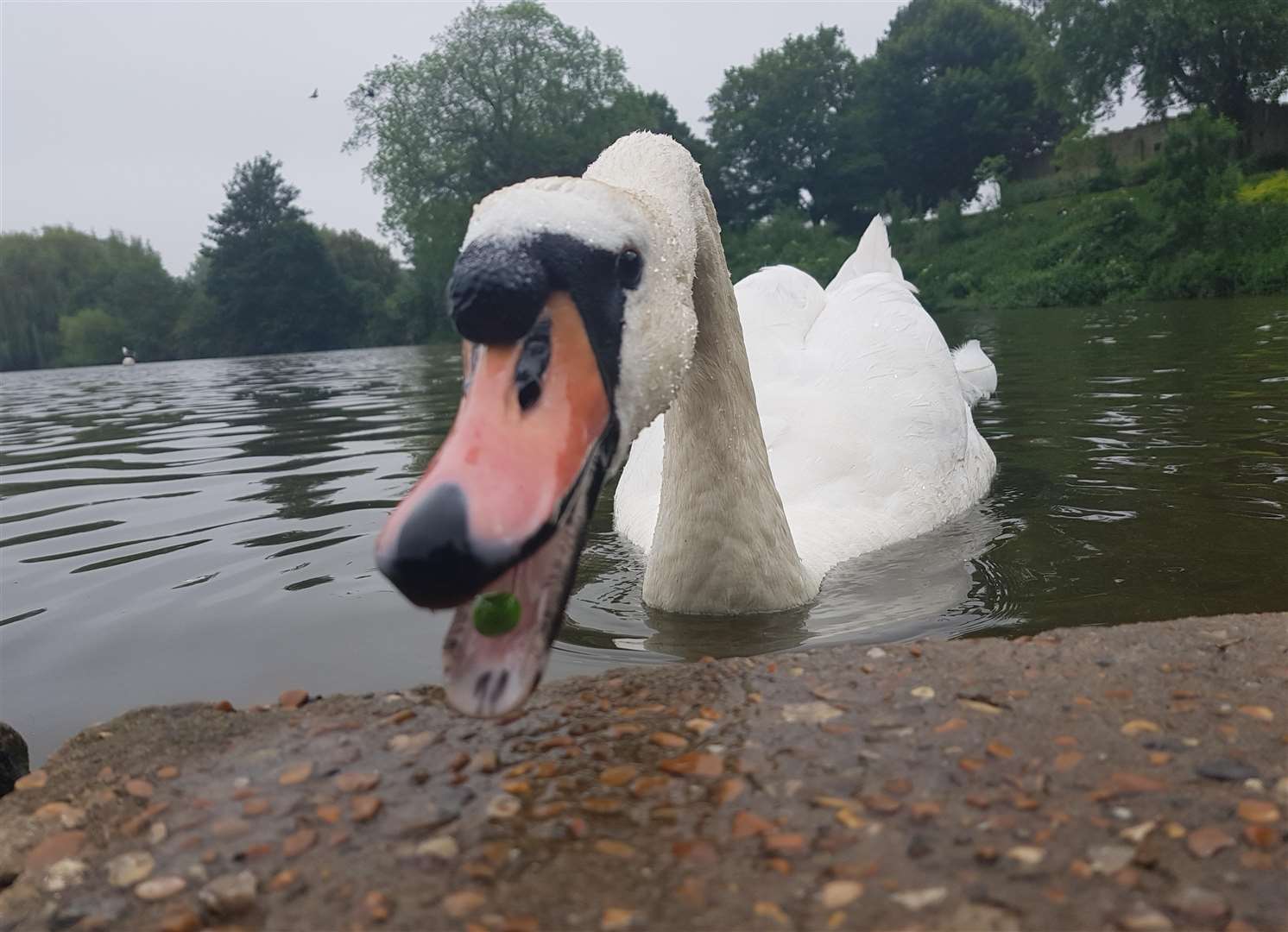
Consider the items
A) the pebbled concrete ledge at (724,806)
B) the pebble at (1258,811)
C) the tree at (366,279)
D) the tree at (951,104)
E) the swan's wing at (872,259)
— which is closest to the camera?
the pebbled concrete ledge at (724,806)

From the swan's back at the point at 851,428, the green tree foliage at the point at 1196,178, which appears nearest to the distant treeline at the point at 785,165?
the green tree foliage at the point at 1196,178

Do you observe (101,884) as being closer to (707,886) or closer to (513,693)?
(513,693)

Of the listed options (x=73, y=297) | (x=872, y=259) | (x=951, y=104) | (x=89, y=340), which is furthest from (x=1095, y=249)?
(x=73, y=297)

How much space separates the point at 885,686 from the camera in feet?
7.54

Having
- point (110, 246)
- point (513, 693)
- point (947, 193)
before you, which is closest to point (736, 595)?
point (513, 693)

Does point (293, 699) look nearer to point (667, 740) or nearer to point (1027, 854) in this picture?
point (667, 740)

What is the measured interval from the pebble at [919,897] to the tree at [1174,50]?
34025mm

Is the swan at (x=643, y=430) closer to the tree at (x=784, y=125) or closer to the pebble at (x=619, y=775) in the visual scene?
the pebble at (x=619, y=775)

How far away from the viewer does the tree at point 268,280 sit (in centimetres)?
6038

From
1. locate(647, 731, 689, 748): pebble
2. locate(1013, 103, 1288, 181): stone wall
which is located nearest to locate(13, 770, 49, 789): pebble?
locate(647, 731, 689, 748): pebble

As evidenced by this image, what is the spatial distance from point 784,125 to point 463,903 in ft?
177

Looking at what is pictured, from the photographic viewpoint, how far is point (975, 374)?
26.3 ft

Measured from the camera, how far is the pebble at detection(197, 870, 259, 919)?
63.1 inches

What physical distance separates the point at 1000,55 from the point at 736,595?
53.5m
